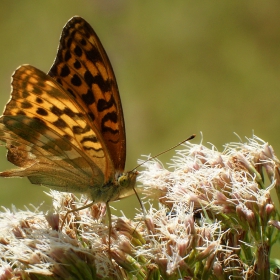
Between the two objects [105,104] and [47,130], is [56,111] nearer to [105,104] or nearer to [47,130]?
[47,130]

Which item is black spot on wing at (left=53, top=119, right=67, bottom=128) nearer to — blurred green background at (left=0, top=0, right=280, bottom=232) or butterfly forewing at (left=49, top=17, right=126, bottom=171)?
butterfly forewing at (left=49, top=17, right=126, bottom=171)

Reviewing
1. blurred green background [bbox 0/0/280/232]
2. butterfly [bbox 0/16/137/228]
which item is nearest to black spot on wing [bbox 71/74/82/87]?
butterfly [bbox 0/16/137/228]

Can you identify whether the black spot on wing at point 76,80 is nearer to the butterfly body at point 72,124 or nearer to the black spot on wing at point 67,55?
the butterfly body at point 72,124

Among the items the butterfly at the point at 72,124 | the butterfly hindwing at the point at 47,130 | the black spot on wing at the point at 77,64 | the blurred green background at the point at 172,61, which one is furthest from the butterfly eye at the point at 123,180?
the blurred green background at the point at 172,61

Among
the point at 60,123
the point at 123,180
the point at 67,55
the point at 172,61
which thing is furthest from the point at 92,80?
the point at 172,61

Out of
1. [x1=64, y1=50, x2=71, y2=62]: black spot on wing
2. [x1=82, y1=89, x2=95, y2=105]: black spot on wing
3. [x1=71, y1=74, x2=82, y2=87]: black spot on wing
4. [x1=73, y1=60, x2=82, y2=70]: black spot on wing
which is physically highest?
[x1=64, y1=50, x2=71, y2=62]: black spot on wing

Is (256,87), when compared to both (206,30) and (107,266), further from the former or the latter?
(107,266)

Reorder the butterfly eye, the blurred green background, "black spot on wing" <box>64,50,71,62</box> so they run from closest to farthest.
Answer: the butterfly eye < "black spot on wing" <box>64,50,71,62</box> < the blurred green background
